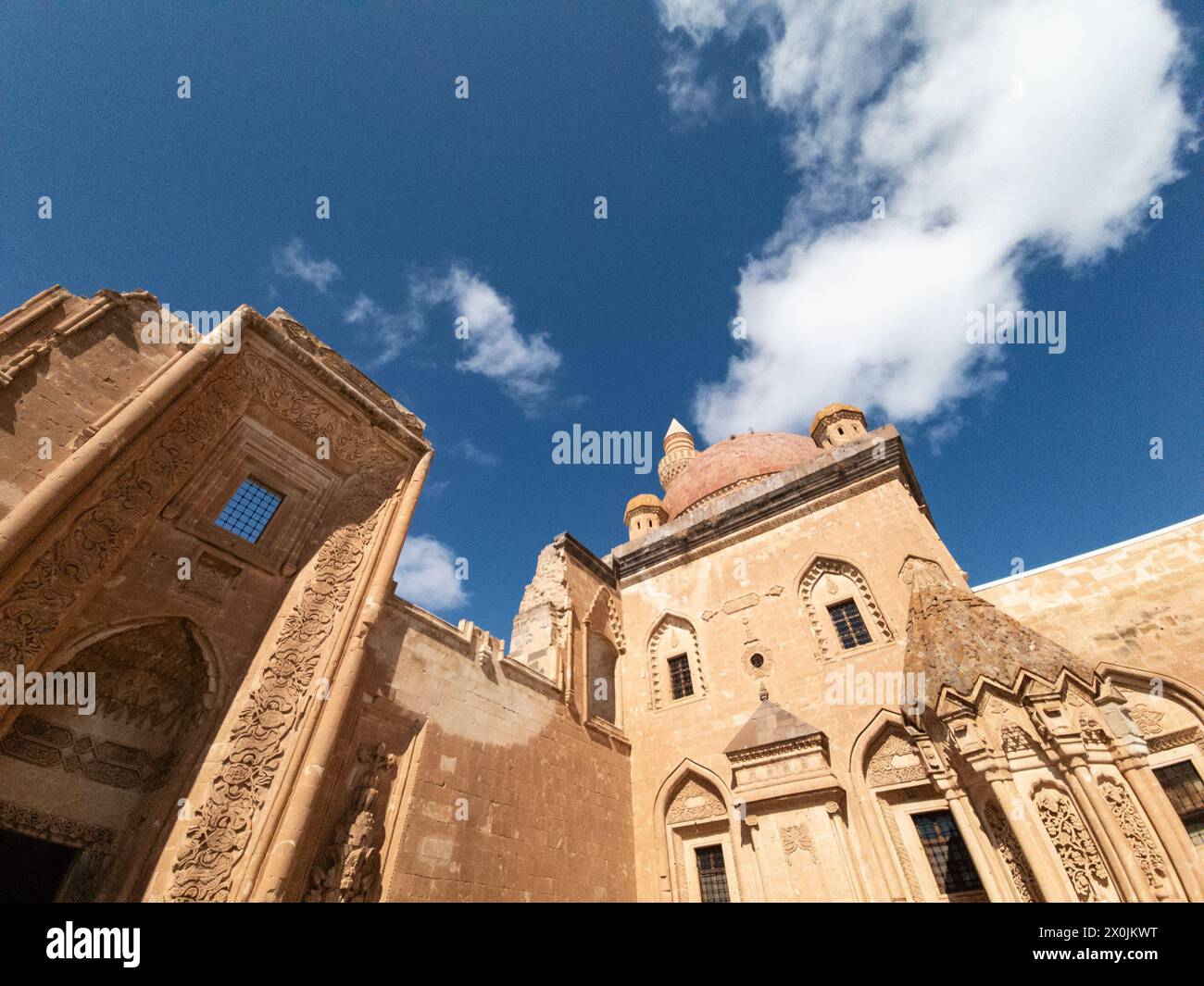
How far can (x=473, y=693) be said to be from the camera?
8.48 m

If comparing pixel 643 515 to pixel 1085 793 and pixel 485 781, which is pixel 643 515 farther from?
pixel 1085 793

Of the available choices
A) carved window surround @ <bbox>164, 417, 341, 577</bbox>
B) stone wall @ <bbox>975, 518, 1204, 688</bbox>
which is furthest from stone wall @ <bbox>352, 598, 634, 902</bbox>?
stone wall @ <bbox>975, 518, 1204, 688</bbox>

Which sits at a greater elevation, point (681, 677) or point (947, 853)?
point (681, 677)

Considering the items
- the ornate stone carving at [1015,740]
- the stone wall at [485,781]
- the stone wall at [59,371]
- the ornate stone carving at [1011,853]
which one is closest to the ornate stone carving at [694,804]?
the stone wall at [485,781]

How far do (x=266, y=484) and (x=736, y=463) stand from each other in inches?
520

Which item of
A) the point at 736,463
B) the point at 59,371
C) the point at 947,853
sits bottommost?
Answer: the point at 947,853

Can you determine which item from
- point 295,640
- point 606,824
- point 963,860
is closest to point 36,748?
point 295,640

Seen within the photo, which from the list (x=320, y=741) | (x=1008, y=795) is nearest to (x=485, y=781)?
(x=320, y=741)

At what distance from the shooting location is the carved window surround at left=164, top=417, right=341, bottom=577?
264 inches

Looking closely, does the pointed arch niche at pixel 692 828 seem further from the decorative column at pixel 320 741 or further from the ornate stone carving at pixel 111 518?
the ornate stone carving at pixel 111 518

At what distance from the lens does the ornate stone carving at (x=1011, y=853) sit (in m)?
5.89

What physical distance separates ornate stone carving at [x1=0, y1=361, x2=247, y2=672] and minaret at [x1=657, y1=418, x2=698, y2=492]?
16135 mm

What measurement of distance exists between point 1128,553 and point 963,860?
5.33 meters

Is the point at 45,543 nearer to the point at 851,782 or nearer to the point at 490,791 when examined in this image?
the point at 490,791
